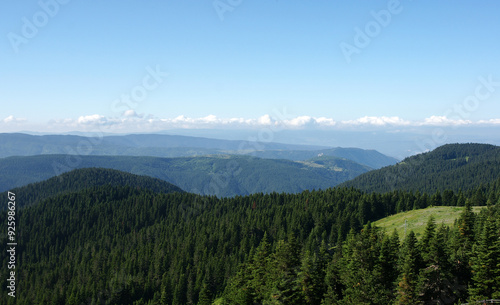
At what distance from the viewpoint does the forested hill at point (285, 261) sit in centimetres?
4291

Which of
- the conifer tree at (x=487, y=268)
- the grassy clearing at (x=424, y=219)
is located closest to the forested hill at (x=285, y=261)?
the conifer tree at (x=487, y=268)

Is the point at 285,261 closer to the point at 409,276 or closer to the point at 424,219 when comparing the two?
the point at 409,276

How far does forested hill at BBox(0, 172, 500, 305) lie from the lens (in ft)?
141

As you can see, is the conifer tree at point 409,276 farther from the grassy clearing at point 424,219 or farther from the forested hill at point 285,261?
the grassy clearing at point 424,219

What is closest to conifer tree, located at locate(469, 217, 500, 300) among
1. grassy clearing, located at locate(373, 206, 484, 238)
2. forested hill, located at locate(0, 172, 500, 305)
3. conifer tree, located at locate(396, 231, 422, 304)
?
forested hill, located at locate(0, 172, 500, 305)

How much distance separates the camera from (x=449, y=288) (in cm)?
4281

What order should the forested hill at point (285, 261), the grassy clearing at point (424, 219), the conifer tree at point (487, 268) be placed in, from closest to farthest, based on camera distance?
the conifer tree at point (487, 268) → the forested hill at point (285, 261) → the grassy clearing at point (424, 219)

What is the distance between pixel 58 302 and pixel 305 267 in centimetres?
11126

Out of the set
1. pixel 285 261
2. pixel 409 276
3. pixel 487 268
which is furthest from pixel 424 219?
pixel 285 261

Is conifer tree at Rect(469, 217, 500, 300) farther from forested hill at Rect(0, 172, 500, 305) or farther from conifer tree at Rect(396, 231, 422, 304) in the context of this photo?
conifer tree at Rect(396, 231, 422, 304)

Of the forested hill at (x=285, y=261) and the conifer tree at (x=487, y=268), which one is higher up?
the conifer tree at (x=487, y=268)

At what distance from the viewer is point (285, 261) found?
49.4 metres

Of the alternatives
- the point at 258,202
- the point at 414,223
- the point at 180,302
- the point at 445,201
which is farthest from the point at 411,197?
the point at 180,302

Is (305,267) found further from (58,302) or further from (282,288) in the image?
(58,302)
